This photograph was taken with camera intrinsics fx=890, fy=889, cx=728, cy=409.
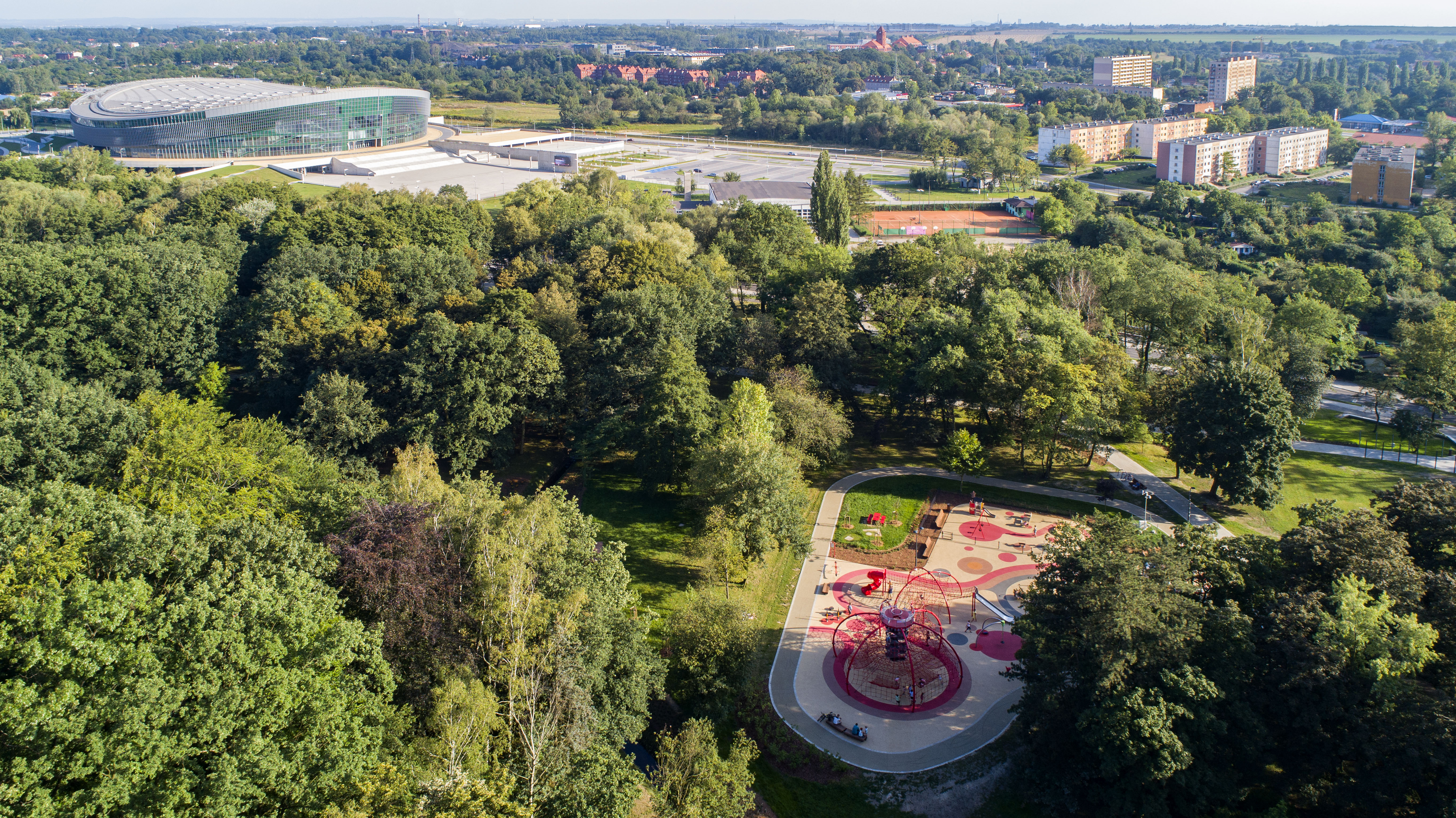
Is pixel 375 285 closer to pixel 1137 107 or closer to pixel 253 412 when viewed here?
pixel 253 412

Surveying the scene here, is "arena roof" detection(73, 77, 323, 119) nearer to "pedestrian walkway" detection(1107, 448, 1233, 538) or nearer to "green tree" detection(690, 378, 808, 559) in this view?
"green tree" detection(690, 378, 808, 559)

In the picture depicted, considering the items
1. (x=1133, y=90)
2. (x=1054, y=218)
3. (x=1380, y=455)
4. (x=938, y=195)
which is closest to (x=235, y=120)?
(x=938, y=195)

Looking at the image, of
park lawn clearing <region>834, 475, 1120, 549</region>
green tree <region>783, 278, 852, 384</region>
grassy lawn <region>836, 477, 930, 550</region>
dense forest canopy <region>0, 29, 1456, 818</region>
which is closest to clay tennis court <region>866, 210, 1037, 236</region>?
dense forest canopy <region>0, 29, 1456, 818</region>

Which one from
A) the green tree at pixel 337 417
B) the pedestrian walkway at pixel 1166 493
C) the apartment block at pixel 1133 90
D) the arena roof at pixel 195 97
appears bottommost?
the pedestrian walkway at pixel 1166 493

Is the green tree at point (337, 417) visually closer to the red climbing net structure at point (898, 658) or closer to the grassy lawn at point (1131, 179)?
the red climbing net structure at point (898, 658)

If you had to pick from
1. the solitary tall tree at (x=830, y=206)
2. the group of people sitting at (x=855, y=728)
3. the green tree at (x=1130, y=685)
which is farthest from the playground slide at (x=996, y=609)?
the solitary tall tree at (x=830, y=206)
